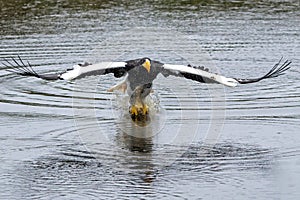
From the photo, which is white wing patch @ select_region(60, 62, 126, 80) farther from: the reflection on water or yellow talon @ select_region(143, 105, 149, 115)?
the reflection on water

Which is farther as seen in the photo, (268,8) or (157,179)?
(268,8)

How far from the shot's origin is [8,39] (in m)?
21.7

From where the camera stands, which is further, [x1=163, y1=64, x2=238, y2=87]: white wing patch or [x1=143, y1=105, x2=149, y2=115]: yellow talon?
[x1=143, y1=105, x2=149, y2=115]: yellow talon

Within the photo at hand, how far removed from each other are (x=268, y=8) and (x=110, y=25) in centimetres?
483

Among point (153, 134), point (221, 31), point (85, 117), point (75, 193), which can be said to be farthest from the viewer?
point (221, 31)

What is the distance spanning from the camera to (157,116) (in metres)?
15.0

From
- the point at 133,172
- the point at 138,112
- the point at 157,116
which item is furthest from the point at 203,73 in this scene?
the point at 133,172

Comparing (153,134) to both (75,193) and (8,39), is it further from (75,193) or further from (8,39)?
(8,39)

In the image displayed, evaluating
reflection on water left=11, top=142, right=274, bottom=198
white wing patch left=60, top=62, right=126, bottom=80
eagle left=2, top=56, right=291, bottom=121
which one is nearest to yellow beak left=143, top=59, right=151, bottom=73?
eagle left=2, top=56, right=291, bottom=121

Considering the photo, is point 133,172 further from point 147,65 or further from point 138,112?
point 138,112

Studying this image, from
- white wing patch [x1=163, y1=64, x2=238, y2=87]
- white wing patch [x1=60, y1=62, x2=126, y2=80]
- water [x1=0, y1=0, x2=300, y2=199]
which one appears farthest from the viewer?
white wing patch [x1=163, y1=64, x2=238, y2=87]

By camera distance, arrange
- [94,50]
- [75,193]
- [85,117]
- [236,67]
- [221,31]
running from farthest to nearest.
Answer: [221,31] → [94,50] → [236,67] → [85,117] → [75,193]

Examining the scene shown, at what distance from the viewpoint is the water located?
11.5 m

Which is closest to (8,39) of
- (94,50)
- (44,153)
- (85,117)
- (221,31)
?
(94,50)
